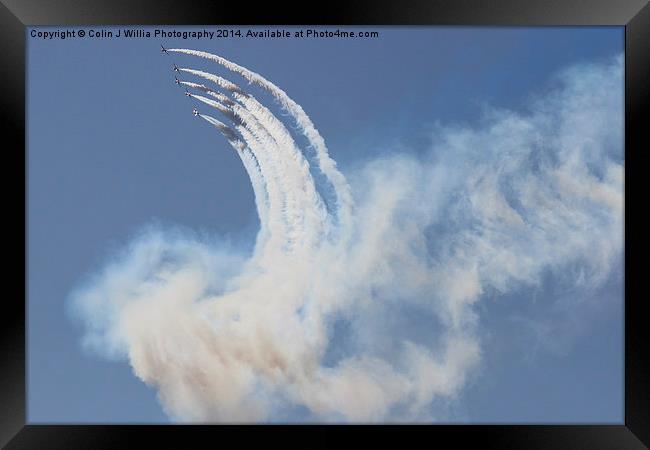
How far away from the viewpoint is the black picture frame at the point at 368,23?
676cm

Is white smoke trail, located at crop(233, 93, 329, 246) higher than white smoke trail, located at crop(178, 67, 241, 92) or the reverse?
the reverse

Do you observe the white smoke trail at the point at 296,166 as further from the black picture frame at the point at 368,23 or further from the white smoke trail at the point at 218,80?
the black picture frame at the point at 368,23

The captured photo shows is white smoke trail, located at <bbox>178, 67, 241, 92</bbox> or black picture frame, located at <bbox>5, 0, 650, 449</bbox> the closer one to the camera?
black picture frame, located at <bbox>5, 0, 650, 449</bbox>

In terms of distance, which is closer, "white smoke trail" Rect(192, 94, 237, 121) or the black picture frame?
the black picture frame

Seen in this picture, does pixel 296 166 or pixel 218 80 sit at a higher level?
pixel 218 80

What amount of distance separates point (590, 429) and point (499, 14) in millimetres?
5294

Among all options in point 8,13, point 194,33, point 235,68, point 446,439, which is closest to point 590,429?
point 446,439

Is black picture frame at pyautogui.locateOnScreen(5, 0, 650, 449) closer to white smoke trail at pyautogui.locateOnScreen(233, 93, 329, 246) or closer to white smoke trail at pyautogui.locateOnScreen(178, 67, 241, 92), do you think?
white smoke trail at pyautogui.locateOnScreen(178, 67, 241, 92)

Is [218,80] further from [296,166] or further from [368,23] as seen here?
[368,23]

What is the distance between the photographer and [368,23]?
6.82 m

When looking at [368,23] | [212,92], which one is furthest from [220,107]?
[368,23]

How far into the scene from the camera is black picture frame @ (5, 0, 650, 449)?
266 inches

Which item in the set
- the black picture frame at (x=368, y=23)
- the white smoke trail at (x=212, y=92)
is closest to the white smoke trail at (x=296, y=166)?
the white smoke trail at (x=212, y=92)

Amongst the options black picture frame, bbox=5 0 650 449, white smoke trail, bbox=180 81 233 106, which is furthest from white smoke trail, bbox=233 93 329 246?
black picture frame, bbox=5 0 650 449
